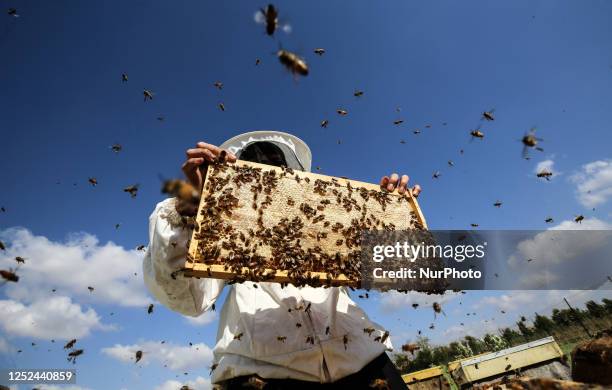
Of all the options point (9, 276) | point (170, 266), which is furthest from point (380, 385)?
point (9, 276)

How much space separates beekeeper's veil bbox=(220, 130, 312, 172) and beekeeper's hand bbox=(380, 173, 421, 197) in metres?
1.83

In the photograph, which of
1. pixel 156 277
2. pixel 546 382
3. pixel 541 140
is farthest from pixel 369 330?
pixel 541 140

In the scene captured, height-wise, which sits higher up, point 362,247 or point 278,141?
point 278,141

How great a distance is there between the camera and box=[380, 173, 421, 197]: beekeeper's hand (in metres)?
5.19

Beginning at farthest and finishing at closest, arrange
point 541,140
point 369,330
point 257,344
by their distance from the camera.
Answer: point 541,140
point 369,330
point 257,344

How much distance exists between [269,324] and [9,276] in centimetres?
385

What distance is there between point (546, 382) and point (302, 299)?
2635 mm

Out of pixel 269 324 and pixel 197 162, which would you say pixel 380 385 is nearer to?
pixel 269 324

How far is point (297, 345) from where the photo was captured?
137 inches

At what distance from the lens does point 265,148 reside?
6.26 m

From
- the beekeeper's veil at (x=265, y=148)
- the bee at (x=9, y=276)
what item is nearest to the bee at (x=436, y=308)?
the beekeeper's veil at (x=265, y=148)

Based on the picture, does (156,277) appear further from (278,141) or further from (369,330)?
(278,141)

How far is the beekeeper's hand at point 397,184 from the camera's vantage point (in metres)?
5.19

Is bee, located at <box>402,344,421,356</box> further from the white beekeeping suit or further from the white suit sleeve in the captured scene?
the white suit sleeve
